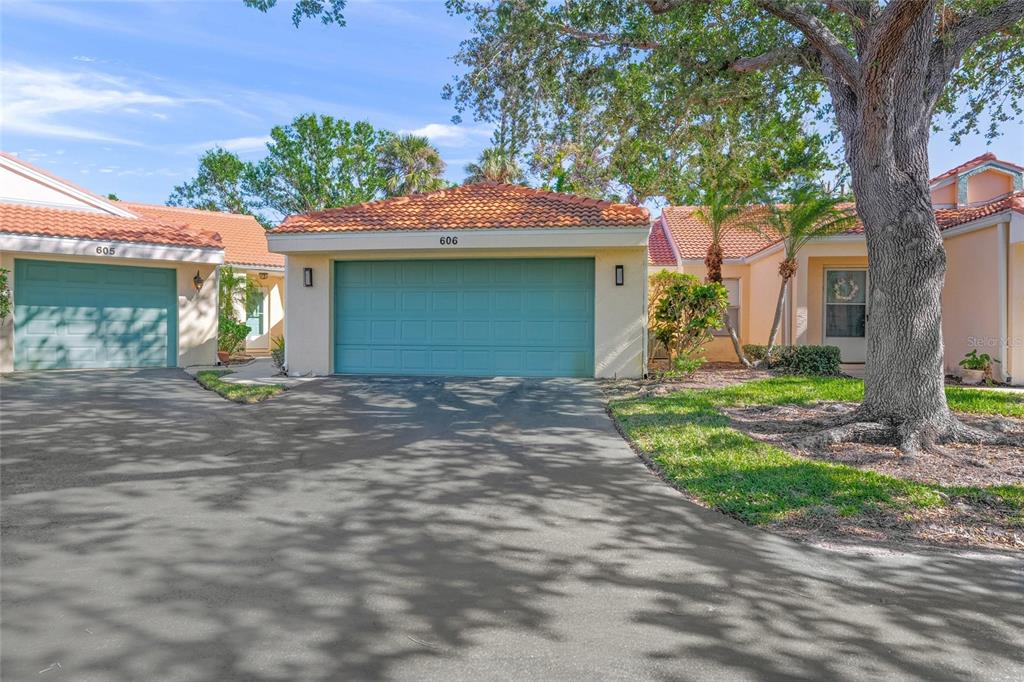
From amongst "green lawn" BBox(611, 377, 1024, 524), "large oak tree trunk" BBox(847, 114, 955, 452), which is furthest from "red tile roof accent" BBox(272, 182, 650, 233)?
"large oak tree trunk" BBox(847, 114, 955, 452)

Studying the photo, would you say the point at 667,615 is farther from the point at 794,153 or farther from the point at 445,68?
the point at 794,153

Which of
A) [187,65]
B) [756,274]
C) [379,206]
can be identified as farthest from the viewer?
[756,274]

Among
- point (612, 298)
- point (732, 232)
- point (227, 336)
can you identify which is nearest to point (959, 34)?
point (612, 298)

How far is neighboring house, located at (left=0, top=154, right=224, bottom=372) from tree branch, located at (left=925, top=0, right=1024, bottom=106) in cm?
1410

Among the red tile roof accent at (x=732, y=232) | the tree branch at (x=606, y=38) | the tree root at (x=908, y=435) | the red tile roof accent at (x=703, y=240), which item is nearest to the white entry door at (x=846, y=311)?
the red tile roof accent at (x=732, y=232)

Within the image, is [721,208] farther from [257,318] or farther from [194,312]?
[257,318]

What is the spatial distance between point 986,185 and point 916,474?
14.5 meters

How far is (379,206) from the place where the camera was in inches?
547

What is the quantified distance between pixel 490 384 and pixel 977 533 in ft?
25.7

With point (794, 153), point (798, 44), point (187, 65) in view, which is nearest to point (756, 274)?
point (794, 153)

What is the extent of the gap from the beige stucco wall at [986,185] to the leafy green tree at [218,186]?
3541 cm

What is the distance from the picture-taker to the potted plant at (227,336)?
16516 mm

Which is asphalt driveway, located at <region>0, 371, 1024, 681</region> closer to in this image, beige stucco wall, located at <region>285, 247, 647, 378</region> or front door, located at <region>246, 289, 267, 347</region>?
beige stucco wall, located at <region>285, 247, 647, 378</region>

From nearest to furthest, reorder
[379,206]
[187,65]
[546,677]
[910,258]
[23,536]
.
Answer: [546,677] < [23,536] < [910,258] < [379,206] < [187,65]
